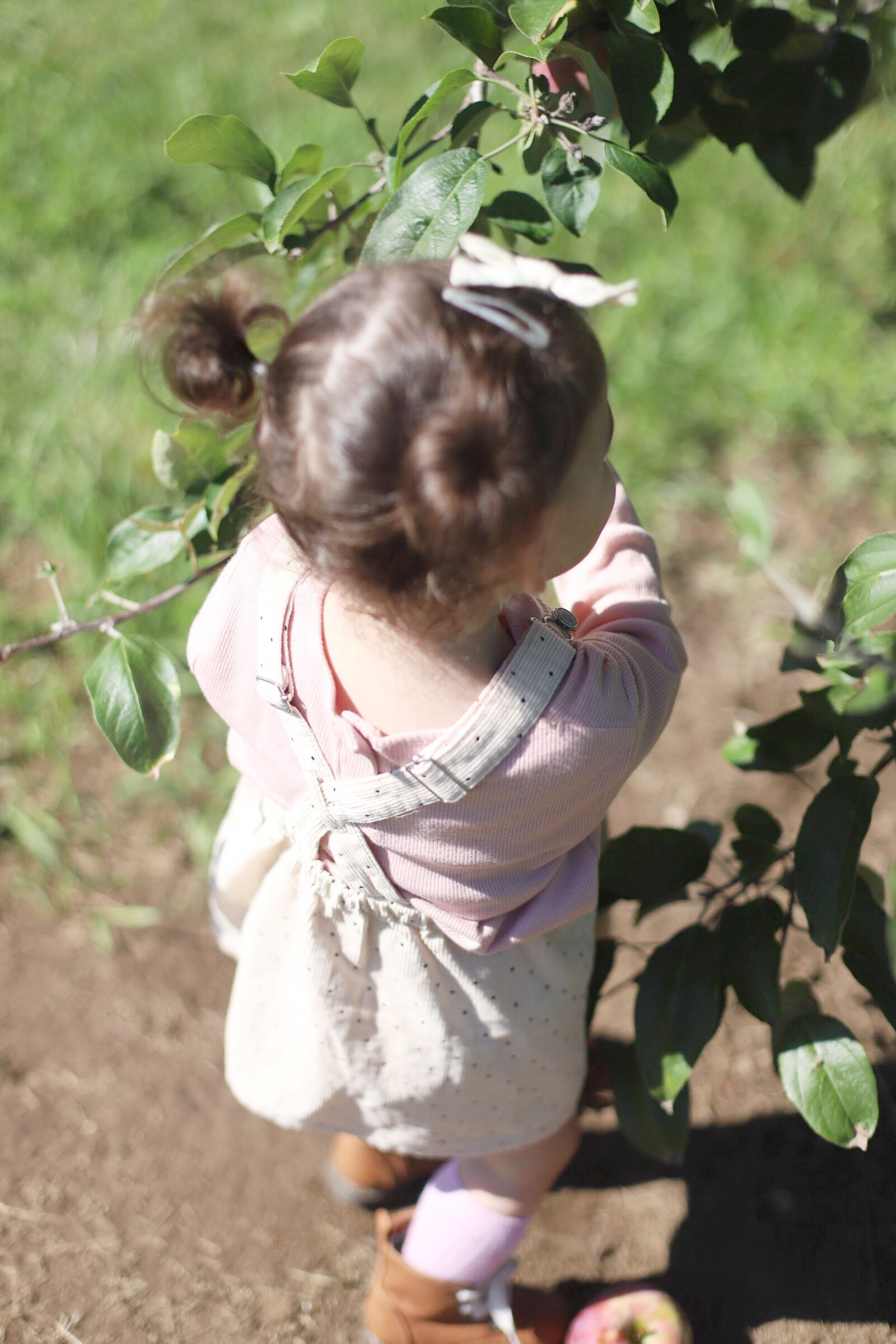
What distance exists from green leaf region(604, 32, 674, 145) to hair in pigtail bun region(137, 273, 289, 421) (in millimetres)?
372

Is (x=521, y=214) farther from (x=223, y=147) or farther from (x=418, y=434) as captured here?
(x=418, y=434)

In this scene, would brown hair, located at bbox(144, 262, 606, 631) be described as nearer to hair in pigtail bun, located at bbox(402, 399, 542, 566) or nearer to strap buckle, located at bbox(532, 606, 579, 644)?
hair in pigtail bun, located at bbox(402, 399, 542, 566)

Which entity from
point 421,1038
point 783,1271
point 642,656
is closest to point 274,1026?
point 421,1038

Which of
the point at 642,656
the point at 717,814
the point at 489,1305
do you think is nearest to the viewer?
the point at 642,656

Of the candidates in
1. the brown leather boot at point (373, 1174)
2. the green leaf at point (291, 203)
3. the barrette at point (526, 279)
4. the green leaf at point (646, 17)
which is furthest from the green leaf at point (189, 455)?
the brown leather boot at point (373, 1174)

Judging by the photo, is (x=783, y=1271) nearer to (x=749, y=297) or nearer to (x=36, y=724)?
(x=36, y=724)

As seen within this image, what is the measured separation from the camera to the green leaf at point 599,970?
1.27 meters

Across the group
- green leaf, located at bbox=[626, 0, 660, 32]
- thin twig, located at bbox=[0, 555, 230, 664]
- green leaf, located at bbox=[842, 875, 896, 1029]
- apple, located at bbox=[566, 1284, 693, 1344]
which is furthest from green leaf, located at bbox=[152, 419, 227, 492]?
apple, located at bbox=[566, 1284, 693, 1344]

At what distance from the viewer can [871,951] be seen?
3.63ft

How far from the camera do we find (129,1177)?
5.08ft

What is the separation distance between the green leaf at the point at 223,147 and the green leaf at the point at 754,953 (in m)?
0.88

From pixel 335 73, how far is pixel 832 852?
33.5 inches

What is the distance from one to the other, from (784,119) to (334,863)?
90cm

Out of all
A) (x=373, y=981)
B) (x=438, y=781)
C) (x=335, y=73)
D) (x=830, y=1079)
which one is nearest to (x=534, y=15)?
(x=335, y=73)
